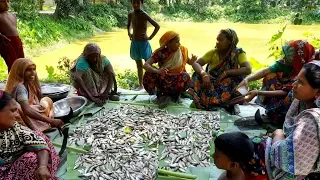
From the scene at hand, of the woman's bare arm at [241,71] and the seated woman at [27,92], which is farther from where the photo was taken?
the woman's bare arm at [241,71]

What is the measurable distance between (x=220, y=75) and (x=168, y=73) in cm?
77

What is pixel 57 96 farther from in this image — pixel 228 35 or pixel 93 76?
pixel 228 35

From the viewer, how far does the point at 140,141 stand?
319cm

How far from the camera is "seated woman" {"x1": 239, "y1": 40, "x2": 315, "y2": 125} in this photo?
10.9ft

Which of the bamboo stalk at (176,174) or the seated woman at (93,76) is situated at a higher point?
the seated woman at (93,76)

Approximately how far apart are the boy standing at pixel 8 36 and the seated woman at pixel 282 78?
3323 mm

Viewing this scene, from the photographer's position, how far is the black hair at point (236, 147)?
1.79 meters

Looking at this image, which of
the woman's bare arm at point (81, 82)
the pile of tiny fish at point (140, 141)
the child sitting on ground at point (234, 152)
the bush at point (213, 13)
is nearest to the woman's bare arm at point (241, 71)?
the pile of tiny fish at point (140, 141)

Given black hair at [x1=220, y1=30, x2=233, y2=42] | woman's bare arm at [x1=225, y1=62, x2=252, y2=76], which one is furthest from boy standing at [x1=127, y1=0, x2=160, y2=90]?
woman's bare arm at [x1=225, y1=62, x2=252, y2=76]

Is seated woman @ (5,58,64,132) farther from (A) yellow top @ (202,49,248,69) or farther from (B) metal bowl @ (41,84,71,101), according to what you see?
(A) yellow top @ (202,49,248,69)

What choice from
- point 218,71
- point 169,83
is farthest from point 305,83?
point 169,83

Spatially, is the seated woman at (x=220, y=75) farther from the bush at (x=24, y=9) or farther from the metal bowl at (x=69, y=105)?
the bush at (x=24, y=9)

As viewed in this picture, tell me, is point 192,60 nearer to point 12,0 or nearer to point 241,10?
point 12,0

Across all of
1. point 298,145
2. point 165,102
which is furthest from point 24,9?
point 298,145
